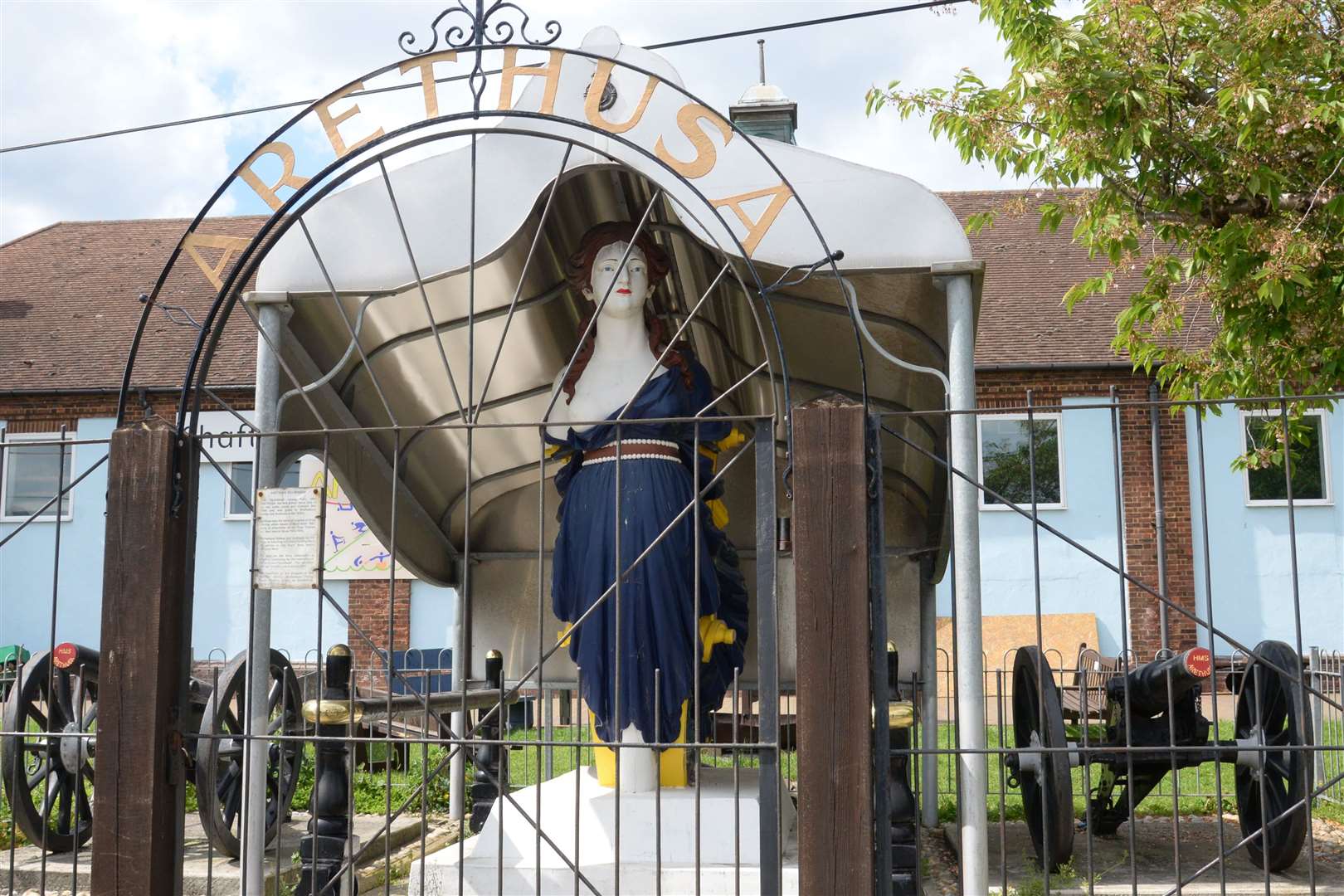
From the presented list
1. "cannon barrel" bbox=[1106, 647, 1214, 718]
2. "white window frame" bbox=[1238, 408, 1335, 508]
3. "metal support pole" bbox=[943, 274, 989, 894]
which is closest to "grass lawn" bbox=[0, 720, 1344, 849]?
"cannon barrel" bbox=[1106, 647, 1214, 718]

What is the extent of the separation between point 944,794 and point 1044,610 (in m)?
7.83

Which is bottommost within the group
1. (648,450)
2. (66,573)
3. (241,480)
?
(648,450)

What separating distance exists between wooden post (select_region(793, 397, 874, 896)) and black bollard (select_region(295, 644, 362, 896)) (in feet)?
7.32

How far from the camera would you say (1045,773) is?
515 cm

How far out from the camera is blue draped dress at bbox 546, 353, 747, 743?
5371 millimetres

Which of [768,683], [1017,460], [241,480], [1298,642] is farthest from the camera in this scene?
[241,480]

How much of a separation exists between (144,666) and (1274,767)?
5.11m

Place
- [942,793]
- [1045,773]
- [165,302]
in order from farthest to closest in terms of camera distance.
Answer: [165,302] < [942,793] < [1045,773]

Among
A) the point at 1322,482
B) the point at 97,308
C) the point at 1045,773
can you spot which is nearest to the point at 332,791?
the point at 1045,773

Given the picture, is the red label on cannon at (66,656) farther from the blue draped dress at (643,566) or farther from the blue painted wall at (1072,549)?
the blue painted wall at (1072,549)

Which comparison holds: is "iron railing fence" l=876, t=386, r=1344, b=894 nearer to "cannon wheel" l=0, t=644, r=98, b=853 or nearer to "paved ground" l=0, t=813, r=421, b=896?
"paved ground" l=0, t=813, r=421, b=896

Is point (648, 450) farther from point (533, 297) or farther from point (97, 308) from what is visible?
point (97, 308)

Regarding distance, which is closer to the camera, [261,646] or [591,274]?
[261,646]

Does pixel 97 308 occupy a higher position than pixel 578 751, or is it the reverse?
pixel 97 308
